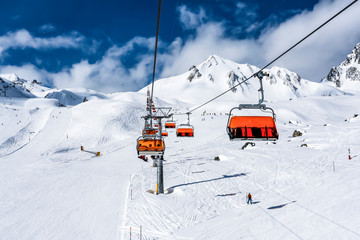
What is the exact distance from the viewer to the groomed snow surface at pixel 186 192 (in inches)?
426

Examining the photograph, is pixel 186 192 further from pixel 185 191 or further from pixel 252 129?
pixel 252 129

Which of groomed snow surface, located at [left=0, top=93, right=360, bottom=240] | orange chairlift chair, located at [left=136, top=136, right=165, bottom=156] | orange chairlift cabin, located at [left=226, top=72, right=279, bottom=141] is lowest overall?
groomed snow surface, located at [left=0, top=93, right=360, bottom=240]

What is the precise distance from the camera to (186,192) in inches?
661

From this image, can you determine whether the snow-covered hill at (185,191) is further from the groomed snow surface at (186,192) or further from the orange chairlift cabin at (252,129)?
→ the orange chairlift cabin at (252,129)

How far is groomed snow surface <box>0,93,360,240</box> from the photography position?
10830 millimetres

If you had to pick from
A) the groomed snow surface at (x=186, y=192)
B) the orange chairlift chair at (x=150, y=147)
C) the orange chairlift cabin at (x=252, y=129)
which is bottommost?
the groomed snow surface at (x=186, y=192)

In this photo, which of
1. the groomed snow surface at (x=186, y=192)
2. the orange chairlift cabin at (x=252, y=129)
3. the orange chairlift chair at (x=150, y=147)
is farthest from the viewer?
the orange chairlift chair at (x=150, y=147)

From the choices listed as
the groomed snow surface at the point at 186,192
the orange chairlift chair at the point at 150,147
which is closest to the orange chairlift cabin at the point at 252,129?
the groomed snow surface at the point at 186,192

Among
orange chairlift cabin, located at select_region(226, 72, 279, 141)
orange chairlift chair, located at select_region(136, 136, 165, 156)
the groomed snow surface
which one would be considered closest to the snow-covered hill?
the groomed snow surface

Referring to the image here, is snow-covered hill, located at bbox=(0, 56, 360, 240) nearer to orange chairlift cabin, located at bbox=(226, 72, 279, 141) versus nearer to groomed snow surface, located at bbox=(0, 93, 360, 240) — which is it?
groomed snow surface, located at bbox=(0, 93, 360, 240)

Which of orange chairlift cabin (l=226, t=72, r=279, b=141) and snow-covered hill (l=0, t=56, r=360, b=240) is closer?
orange chairlift cabin (l=226, t=72, r=279, b=141)

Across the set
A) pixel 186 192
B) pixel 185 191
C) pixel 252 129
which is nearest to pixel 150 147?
pixel 186 192


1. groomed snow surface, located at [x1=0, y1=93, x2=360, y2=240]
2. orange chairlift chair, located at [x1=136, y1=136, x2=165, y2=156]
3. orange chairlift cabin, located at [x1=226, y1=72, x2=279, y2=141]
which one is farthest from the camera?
orange chairlift chair, located at [x1=136, y1=136, x2=165, y2=156]

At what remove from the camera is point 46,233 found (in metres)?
11.1
